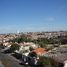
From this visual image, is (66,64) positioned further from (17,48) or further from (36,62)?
(17,48)

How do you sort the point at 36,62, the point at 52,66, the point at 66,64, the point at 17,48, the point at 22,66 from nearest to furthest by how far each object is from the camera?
the point at 66,64 → the point at 52,66 → the point at 36,62 → the point at 22,66 → the point at 17,48

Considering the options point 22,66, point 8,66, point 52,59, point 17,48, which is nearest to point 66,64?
point 52,59

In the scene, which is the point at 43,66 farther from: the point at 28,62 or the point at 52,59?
the point at 28,62

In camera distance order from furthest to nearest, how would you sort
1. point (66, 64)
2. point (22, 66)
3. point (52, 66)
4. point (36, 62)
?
point (22, 66) → point (36, 62) → point (52, 66) → point (66, 64)

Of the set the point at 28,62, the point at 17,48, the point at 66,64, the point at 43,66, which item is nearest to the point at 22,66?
the point at 28,62

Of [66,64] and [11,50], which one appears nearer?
[66,64]

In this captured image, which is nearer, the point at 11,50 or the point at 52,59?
the point at 52,59

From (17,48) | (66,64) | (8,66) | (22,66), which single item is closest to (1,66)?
(8,66)

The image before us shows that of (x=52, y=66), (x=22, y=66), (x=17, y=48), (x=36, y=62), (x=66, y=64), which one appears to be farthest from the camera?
(x=17, y=48)

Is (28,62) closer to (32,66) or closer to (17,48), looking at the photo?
(32,66)
